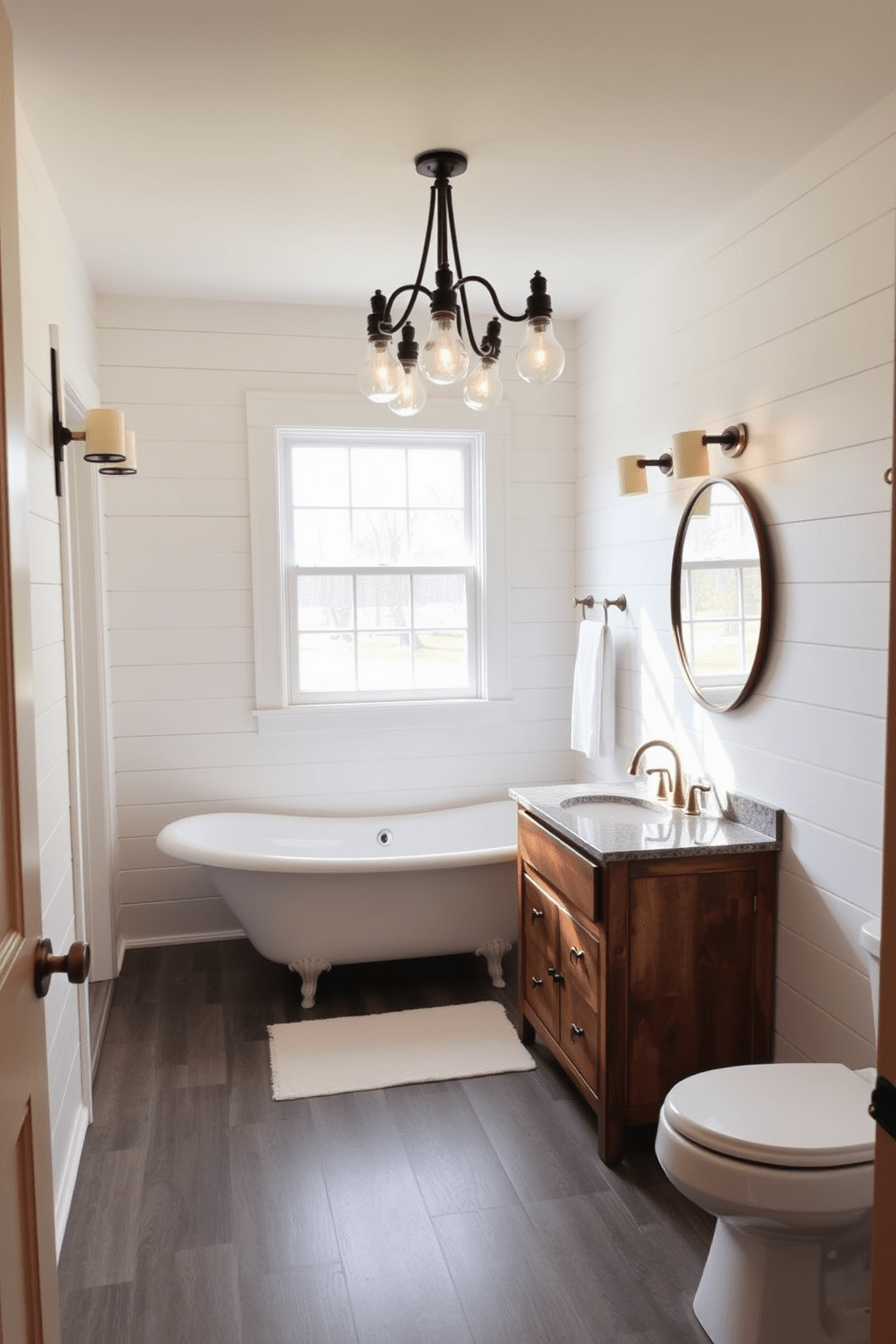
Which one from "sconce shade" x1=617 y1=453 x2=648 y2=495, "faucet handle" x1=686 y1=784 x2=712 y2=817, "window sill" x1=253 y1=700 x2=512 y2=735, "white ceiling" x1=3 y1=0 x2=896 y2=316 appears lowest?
"faucet handle" x1=686 y1=784 x2=712 y2=817

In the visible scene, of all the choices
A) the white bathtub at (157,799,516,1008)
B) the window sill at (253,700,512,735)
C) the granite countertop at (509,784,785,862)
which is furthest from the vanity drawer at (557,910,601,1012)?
the window sill at (253,700,512,735)

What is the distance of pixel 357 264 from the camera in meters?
3.62

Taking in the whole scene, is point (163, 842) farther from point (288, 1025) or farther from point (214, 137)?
point (214, 137)

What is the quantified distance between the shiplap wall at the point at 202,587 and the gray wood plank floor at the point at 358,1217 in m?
1.05

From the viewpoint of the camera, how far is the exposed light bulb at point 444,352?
251 centimetres

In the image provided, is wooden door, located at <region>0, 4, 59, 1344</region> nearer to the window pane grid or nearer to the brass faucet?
the brass faucet

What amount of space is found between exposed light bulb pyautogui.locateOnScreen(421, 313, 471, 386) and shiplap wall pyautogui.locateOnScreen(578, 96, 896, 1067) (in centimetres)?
91

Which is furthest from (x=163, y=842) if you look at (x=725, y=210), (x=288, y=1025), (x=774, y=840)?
(x=725, y=210)

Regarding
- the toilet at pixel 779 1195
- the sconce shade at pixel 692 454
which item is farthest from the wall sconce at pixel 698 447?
the toilet at pixel 779 1195

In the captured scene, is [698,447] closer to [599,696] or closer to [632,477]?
[632,477]

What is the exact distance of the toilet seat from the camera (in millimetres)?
1864

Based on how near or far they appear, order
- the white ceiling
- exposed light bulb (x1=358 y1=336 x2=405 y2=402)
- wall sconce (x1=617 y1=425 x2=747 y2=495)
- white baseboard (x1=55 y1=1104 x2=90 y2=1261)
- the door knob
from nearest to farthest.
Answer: the door knob → the white ceiling → white baseboard (x1=55 y1=1104 x2=90 y2=1261) → exposed light bulb (x1=358 y1=336 x2=405 y2=402) → wall sconce (x1=617 y1=425 x2=747 y2=495)

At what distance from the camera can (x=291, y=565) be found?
4.30 metres

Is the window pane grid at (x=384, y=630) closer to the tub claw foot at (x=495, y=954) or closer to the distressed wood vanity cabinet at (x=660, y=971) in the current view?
the tub claw foot at (x=495, y=954)
